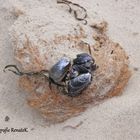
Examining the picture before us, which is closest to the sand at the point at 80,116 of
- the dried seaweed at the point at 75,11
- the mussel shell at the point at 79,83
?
the dried seaweed at the point at 75,11

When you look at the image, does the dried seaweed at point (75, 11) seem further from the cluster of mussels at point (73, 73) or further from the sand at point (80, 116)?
the cluster of mussels at point (73, 73)

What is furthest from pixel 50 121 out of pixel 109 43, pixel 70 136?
pixel 109 43

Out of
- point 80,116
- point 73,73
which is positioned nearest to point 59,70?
point 73,73

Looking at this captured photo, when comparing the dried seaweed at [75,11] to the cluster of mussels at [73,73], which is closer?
the cluster of mussels at [73,73]

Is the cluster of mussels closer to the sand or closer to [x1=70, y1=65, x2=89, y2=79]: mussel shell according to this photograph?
[x1=70, y1=65, x2=89, y2=79]: mussel shell

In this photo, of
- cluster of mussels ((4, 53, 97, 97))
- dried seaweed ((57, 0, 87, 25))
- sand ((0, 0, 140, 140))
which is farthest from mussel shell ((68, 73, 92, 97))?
dried seaweed ((57, 0, 87, 25))

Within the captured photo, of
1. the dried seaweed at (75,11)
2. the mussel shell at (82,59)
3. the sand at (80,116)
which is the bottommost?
the sand at (80,116)

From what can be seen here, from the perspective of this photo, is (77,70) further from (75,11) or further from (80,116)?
(75,11)
